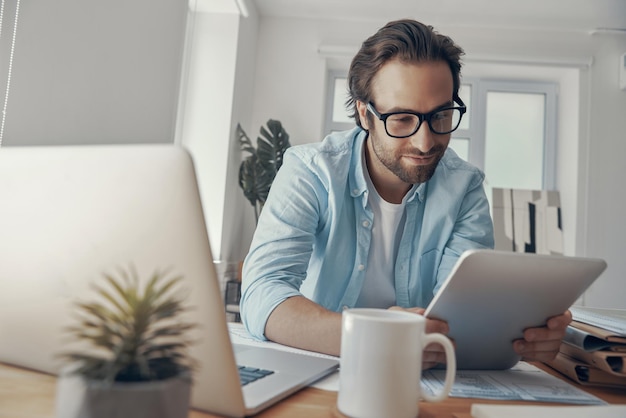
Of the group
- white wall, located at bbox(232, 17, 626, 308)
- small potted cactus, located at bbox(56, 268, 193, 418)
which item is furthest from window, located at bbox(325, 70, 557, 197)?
small potted cactus, located at bbox(56, 268, 193, 418)

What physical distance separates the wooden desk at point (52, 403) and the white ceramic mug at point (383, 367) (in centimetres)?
4

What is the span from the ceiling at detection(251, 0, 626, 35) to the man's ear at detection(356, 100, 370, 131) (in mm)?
2650

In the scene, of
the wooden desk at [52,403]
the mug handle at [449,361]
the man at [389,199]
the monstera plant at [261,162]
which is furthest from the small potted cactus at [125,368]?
the monstera plant at [261,162]

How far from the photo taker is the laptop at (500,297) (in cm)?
61

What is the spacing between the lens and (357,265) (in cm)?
125

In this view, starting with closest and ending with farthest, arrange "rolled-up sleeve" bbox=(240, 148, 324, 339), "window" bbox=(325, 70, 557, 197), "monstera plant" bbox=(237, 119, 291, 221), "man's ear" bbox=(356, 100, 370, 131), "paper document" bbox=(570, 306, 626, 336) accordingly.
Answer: "paper document" bbox=(570, 306, 626, 336), "rolled-up sleeve" bbox=(240, 148, 324, 339), "man's ear" bbox=(356, 100, 370, 131), "monstera plant" bbox=(237, 119, 291, 221), "window" bbox=(325, 70, 557, 197)

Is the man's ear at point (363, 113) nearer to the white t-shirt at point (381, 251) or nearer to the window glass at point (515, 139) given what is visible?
the white t-shirt at point (381, 251)

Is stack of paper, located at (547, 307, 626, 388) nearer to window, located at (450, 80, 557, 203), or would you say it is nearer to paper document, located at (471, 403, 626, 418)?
paper document, located at (471, 403, 626, 418)

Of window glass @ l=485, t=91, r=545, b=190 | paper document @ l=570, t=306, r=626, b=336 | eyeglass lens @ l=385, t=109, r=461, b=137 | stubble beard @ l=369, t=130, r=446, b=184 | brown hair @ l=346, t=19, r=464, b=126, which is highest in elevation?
window glass @ l=485, t=91, r=545, b=190

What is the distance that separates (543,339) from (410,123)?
2.09 feet

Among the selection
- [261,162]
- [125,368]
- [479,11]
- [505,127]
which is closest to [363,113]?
[125,368]

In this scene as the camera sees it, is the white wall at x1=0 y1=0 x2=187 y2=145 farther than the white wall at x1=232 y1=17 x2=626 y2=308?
No

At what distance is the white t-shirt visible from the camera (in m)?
1.27

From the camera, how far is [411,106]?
1233mm
